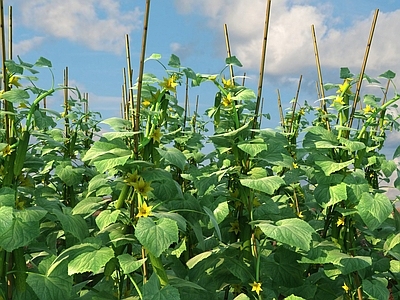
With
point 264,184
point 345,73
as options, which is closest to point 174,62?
point 264,184

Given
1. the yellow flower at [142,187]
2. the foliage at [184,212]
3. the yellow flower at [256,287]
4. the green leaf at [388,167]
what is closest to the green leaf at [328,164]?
the foliage at [184,212]

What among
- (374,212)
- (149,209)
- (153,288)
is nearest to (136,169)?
(149,209)

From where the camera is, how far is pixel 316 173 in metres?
2.61

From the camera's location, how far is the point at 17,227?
178 cm

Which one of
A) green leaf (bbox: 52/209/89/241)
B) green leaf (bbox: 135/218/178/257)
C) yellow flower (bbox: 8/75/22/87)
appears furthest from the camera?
yellow flower (bbox: 8/75/22/87)

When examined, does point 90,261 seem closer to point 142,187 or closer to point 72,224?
point 72,224

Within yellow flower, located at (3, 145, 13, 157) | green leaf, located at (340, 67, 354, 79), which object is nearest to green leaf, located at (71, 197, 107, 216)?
yellow flower, located at (3, 145, 13, 157)

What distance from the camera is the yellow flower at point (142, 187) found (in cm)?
194

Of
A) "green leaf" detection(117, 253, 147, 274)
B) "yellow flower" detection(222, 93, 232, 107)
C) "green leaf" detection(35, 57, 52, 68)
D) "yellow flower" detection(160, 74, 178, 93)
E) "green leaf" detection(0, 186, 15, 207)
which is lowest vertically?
"green leaf" detection(117, 253, 147, 274)

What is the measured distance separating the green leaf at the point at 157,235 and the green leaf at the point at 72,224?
0.33m

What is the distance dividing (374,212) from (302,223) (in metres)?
0.49

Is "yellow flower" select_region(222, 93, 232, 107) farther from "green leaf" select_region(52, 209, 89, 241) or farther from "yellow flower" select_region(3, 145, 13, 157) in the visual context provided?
"yellow flower" select_region(3, 145, 13, 157)

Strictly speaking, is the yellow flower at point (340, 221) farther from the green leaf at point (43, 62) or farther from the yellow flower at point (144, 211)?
the green leaf at point (43, 62)

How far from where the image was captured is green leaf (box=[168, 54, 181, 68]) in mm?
2176
